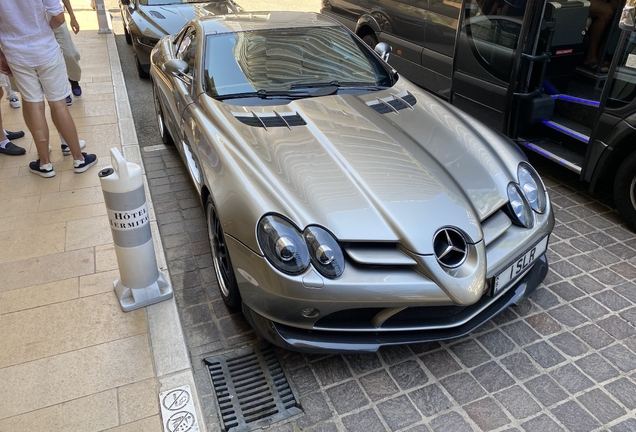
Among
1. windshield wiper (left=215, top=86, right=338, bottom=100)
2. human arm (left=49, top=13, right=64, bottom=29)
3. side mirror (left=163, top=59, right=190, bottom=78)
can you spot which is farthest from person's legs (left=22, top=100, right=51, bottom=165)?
windshield wiper (left=215, top=86, right=338, bottom=100)

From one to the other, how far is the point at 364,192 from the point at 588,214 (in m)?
2.58

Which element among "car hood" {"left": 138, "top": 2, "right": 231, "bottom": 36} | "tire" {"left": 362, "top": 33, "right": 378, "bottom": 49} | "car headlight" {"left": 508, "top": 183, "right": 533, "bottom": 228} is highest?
"car hood" {"left": 138, "top": 2, "right": 231, "bottom": 36}

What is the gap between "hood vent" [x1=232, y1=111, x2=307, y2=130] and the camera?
329 centimetres

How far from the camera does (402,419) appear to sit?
8.23 feet

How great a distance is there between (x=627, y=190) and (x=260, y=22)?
3254 mm

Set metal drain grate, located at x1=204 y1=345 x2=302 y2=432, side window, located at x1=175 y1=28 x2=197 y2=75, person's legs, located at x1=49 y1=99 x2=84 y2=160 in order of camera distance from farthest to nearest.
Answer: person's legs, located at x1=49 y1=99 x2=84 y2=160 → side window, located at x1=175 y1=28 x2=197 y2=75 → metal drain grate, located at x1=204 y1=345 x2=302 y2=432

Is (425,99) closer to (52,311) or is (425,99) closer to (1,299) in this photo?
(52,311)

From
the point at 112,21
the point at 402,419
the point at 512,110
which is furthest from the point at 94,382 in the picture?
the point at 112,21

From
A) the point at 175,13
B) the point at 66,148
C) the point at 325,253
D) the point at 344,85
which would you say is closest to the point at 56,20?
the point at 66,148

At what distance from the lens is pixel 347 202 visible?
2.65 metres

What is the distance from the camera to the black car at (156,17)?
24.3 feet

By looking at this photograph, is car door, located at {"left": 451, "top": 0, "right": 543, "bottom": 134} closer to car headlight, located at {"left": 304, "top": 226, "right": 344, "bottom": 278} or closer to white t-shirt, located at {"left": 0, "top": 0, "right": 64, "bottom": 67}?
car headlight, located at {"left": 304, "top": 226, "right": 344, "bottom": 278}

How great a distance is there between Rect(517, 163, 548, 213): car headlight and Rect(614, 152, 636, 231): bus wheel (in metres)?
1.31

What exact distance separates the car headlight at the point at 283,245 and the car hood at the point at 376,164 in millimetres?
77
